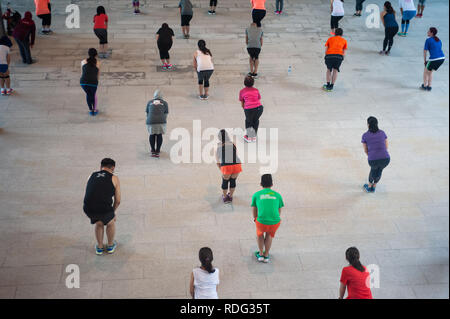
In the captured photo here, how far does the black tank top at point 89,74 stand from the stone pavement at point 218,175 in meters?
0.85

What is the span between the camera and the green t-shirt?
6.11m

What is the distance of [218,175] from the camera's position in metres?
8.56

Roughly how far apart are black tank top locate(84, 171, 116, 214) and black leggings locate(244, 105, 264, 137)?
3.86 metres

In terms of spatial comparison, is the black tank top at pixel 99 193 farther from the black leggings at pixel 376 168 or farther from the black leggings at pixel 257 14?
the black leggings at pixel 257 14

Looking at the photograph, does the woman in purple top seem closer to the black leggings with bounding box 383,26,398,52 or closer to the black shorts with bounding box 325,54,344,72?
the black shorts with bounding box 325,54,344,72

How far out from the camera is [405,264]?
681cm

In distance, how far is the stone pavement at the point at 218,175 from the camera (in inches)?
257

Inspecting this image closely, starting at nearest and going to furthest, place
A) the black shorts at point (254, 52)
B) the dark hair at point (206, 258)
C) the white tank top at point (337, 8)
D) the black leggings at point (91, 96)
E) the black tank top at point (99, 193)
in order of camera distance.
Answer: the dark hair at point (206, 258)
the black tank top at point (99, 193)
the black leggings at point (91, 96)
the black shorts at point (254, 52)
the white tank top at point (337, 8)

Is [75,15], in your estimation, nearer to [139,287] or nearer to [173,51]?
[173,51]

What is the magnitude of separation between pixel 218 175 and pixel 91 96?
3.35 m

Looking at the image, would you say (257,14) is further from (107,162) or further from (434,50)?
(107,162)

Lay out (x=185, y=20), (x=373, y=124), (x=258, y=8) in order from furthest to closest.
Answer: (x=258, y=8) → (x=185, y=20) → (x=373, y=124)

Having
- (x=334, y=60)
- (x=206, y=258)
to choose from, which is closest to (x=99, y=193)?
(x=206, y=258)

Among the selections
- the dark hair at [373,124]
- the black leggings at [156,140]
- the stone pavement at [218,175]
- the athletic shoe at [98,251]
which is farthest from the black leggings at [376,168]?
the athletic shoe at [98,251]
